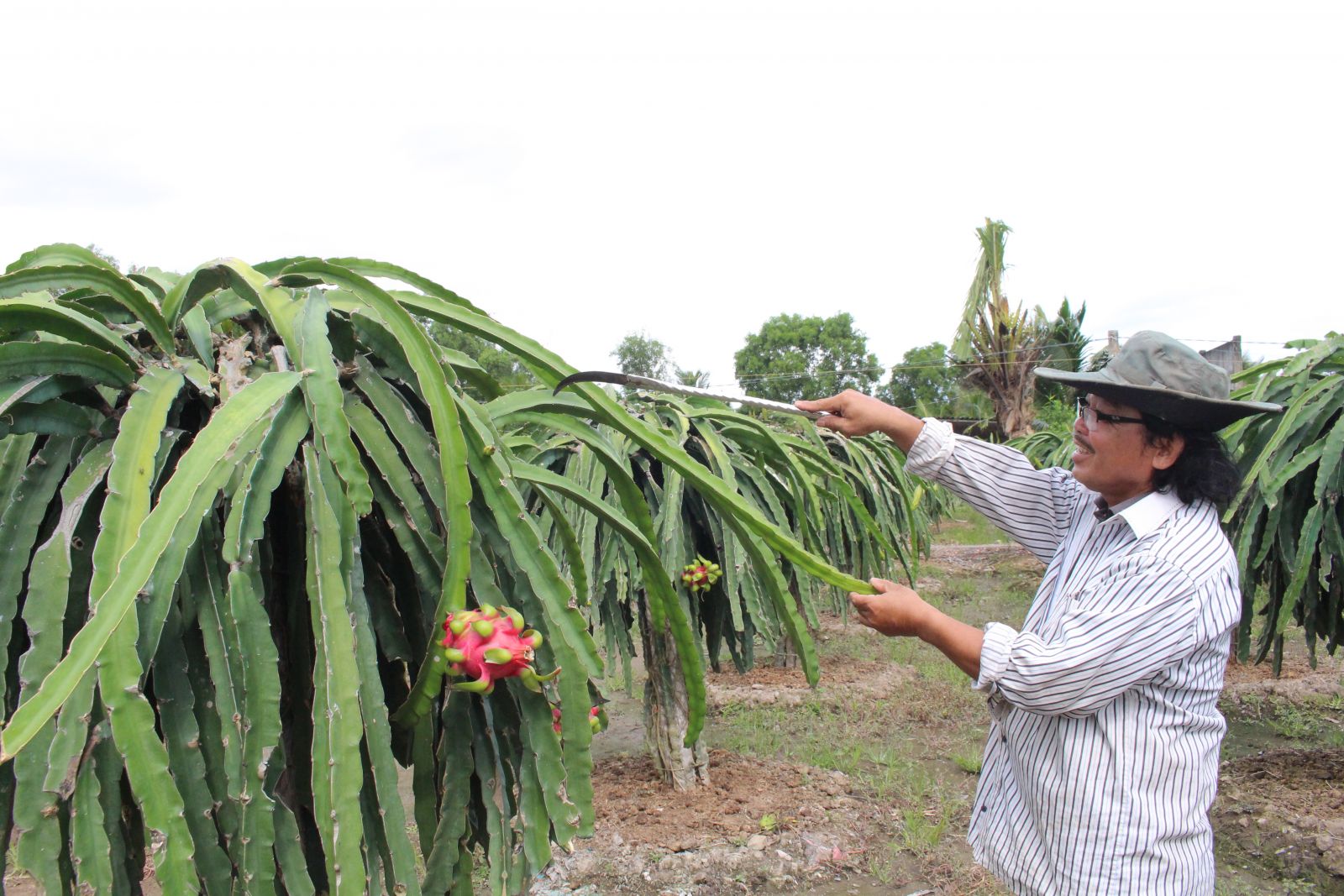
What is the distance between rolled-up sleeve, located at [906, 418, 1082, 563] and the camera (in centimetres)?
251

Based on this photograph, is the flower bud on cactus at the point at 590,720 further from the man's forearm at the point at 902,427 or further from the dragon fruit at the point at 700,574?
the dragon fruit at the point at 700,574

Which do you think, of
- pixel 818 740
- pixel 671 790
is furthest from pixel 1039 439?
pixel 671 790

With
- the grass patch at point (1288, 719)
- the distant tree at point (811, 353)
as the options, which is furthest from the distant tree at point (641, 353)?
the grass patch at point (1288, 719)

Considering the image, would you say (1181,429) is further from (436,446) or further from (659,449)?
(436,446)

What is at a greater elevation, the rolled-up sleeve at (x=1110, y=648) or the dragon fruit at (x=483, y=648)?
the dragon fruit at (x=483, y=648)

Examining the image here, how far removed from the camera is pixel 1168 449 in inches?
83.0

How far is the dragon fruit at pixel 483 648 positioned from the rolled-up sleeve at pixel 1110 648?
3.69ft

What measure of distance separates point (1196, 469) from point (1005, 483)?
1.69ft

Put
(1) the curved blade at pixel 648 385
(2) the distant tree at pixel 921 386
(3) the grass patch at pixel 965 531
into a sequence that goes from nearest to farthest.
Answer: (1) the curved blade at pixel 648 385 < (3) the grass patch at pixel 965 531 < (2) the distant tree at pixel 921 386

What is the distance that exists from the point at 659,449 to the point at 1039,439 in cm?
1398

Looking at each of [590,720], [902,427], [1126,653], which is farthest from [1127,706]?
[590,720]

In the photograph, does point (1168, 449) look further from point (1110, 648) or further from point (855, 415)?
point (855, 415)

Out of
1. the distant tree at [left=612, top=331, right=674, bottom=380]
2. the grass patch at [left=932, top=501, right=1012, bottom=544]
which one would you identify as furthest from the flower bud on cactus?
the distant tree at [left=612, top=331, right=674, bottom=380]

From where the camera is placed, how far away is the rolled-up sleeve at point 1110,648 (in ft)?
6.18
